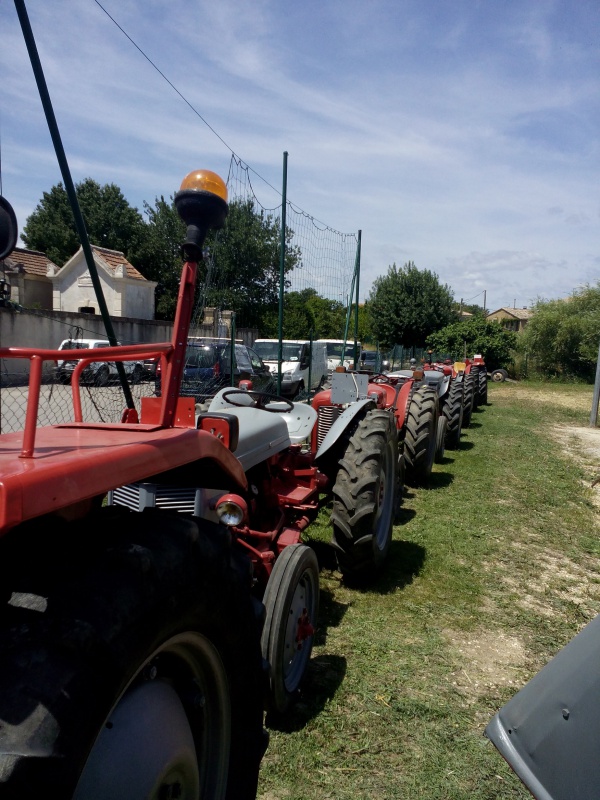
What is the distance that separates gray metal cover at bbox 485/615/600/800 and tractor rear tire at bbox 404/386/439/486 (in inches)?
191

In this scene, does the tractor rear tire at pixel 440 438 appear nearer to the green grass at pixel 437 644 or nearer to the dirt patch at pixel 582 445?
the green grass at pixel 437 644

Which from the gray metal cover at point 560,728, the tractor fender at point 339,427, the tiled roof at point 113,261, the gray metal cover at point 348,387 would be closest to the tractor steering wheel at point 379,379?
the gray metal cover at point 348,387

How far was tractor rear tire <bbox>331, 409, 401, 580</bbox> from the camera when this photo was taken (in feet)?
12.1

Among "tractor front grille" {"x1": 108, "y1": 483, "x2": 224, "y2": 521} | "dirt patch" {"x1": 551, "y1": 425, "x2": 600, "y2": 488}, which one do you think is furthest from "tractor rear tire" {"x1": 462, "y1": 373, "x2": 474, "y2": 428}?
"tractor front grille" {"x1": 108, "y1": 483, "x2": 224, "y2": 521}

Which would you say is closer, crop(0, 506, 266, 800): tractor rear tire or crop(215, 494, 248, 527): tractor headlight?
crop(0, 506, 266, 800): tractor rear tire

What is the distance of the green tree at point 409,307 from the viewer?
31.1 m

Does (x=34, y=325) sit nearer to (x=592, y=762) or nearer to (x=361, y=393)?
(x=361, y=393)

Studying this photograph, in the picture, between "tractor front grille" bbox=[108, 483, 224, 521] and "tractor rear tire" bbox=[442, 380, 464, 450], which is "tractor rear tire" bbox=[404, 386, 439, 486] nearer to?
"tractor rear tire" bbox=[442, 380, 464, 450]

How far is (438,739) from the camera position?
8.53ft

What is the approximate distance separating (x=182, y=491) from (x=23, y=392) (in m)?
2.66

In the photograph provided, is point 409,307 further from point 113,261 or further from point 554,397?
point 113,261

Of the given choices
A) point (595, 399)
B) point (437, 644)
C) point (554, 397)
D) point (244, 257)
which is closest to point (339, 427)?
point (437, 644)

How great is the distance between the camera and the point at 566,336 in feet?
102

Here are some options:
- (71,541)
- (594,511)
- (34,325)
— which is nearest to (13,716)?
(71,541)
